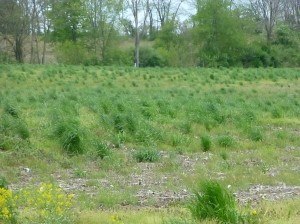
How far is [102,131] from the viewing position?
51.5 feet

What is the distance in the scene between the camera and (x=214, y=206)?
727 centimetres

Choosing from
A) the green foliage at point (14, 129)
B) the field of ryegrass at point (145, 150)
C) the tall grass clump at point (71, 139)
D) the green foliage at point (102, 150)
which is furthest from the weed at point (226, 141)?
the green foliage at point (14, 129)

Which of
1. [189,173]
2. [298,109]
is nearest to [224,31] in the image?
[298,109]

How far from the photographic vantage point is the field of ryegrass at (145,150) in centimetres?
904

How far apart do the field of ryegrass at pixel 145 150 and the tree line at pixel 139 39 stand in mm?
30618

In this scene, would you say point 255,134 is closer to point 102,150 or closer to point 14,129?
point 102,150

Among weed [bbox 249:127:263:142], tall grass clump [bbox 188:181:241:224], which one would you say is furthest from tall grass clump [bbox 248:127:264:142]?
tall grass clump [bbox 188:181:241:224]

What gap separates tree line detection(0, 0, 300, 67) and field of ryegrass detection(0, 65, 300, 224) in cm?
3062

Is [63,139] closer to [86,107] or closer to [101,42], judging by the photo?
[86,107]

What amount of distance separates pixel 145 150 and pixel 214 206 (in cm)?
597

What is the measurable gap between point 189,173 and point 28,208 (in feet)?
13.5

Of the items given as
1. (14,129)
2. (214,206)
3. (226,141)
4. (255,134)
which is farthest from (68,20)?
(214,206)

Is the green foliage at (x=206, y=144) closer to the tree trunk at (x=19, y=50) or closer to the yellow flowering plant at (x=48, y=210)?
the yellow flowering plant at (x=48, y=210)

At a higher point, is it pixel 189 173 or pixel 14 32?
pixel 14 32
